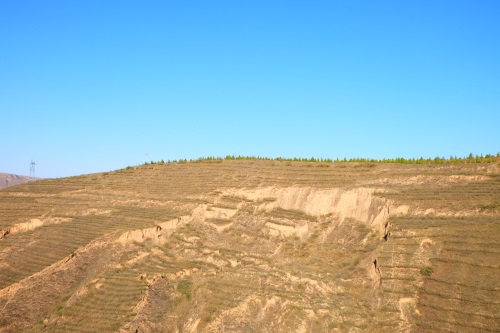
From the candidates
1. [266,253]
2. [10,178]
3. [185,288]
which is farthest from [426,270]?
[10,178]

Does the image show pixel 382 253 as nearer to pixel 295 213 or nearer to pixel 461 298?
pixel 461 298

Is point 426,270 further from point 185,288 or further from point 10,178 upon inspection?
point 10,178

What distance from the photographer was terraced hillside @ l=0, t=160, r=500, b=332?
22.7 m

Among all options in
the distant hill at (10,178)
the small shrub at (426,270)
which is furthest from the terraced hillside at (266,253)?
the distant hill at (10,178)

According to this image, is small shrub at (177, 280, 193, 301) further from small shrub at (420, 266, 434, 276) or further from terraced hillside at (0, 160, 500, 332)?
small shrub at (420, 266, 434, 276)

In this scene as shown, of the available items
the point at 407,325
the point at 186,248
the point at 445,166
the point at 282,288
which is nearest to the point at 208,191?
the point at 186,248

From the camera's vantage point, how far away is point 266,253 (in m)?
29.3

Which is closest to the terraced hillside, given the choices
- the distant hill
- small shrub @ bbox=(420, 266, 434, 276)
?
small shrub @ bbox=(420, 266, 434, 276)

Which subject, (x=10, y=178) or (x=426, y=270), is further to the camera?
(x=10, y=178)

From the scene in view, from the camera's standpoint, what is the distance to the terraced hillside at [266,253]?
2266 cm

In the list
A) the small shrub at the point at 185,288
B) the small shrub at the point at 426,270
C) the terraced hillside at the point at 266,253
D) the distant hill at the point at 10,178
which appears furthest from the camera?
the distant hill at the point at 10,178

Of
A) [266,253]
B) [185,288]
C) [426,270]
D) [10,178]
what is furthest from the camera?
[10,178]

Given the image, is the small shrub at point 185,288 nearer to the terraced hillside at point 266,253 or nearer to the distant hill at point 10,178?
the terraced hillside at point 266,253

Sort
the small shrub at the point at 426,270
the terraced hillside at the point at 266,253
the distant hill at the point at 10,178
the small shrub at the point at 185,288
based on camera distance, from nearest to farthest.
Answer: the terraced hillside at the point at 266,253 < the small shrub at the point at 426,270 < the small shrub at the point at 185,288 < the distant hill at the point at 10,178
